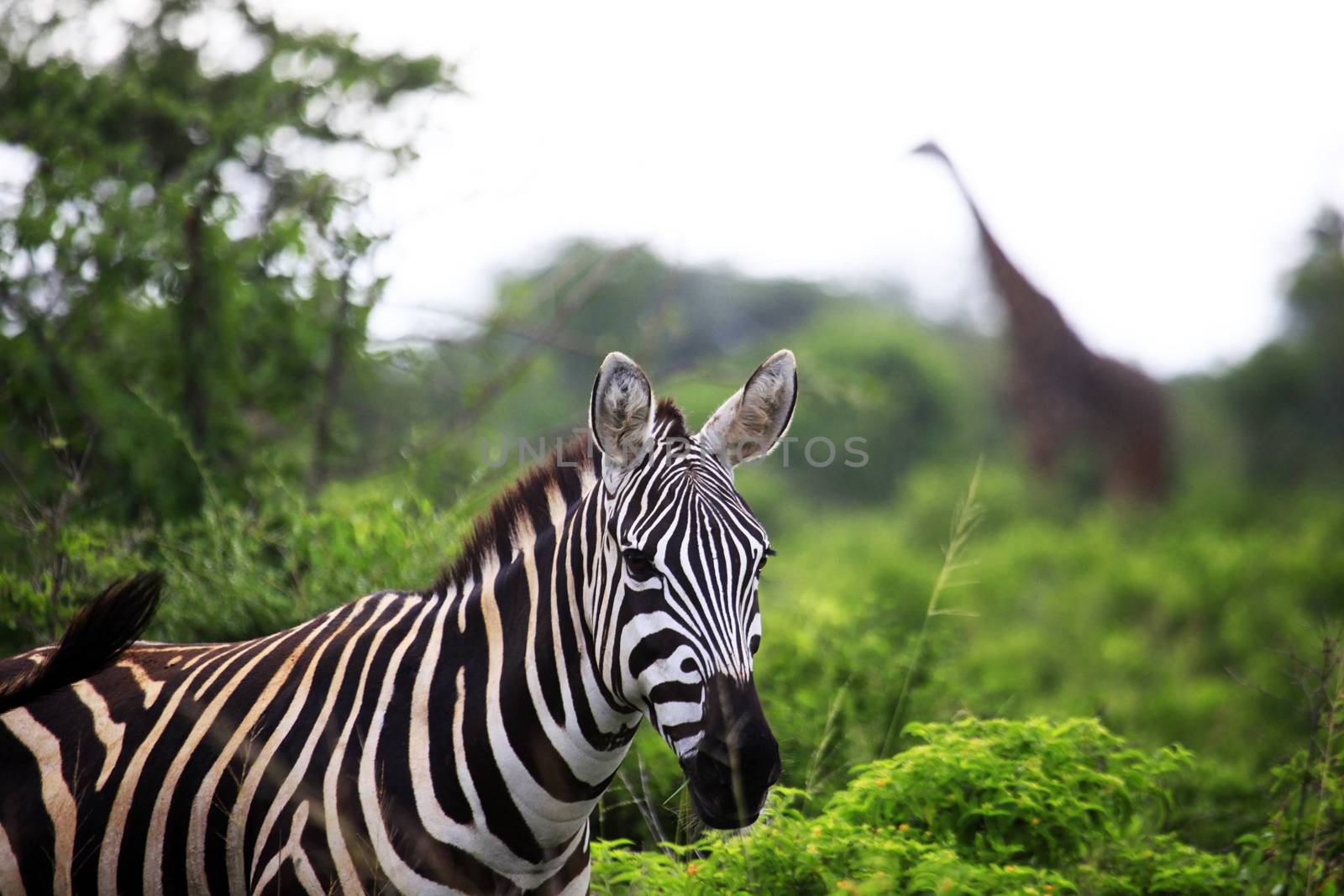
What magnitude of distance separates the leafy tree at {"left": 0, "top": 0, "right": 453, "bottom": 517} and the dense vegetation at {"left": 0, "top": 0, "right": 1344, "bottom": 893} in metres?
0.03

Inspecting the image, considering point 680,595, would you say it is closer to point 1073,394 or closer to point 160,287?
point 160,287

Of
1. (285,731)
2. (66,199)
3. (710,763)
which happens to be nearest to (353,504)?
(66,199)

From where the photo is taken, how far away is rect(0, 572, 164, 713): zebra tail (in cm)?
334

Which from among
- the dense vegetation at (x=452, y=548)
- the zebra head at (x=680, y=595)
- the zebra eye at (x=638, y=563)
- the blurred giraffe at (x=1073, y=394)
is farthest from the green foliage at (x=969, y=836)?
the blurred giraffe at (x=1073, y=394)

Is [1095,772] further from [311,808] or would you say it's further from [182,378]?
[182,378]

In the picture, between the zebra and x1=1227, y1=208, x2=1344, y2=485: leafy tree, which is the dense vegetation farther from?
→ x1=1227, y1=208, x2=1344, y2=485: leafy tree

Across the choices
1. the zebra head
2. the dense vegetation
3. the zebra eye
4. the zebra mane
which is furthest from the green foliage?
the zebra mane

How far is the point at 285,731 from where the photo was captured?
307 cm

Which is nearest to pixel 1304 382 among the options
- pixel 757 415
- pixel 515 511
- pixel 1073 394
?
pixel 1073 394

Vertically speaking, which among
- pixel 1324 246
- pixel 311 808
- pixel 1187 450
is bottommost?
pixel 311 808

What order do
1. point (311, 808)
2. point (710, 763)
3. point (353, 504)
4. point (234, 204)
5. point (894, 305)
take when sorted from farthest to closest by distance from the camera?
point (894, 305), point (234, 204), point (353, 504), point (311, 808), point (710, 763)

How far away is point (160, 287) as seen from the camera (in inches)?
291

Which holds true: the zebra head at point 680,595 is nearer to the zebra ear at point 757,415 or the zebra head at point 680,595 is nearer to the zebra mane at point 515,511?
the zebra ear at point 757,415

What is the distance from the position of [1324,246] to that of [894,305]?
31234 mm
